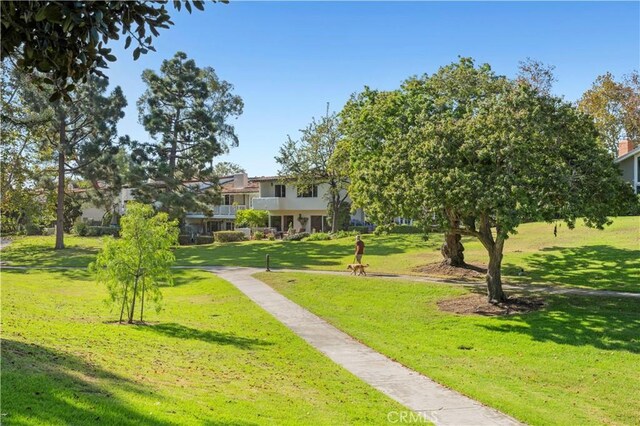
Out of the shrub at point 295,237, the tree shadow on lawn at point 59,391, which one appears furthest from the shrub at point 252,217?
the tree shadow on lawn at point 59,391

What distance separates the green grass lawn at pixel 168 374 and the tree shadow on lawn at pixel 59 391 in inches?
0.5

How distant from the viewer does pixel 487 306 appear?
61.2ft

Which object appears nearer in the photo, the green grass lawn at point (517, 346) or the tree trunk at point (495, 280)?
the green grass lawn at point (517, 346)

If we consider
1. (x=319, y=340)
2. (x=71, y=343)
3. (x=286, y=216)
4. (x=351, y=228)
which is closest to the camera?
(x=71, y=343)

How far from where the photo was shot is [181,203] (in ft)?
146

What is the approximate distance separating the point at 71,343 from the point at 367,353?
6704 mm

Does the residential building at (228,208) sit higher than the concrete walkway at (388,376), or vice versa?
the residential building at (228,208)

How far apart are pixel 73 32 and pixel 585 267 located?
82.8 feet

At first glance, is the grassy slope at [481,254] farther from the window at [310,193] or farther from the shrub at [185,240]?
the window at [310,193]

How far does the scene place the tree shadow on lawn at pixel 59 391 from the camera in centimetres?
636

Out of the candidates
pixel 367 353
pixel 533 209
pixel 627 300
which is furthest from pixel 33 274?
pixel 627 300

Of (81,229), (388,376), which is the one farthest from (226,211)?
(388,376)

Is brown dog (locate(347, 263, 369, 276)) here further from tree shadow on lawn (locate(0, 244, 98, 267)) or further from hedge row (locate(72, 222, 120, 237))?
hedge row (locate(72, 222, 120, 237))

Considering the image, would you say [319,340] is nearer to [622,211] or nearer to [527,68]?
[622,211]
